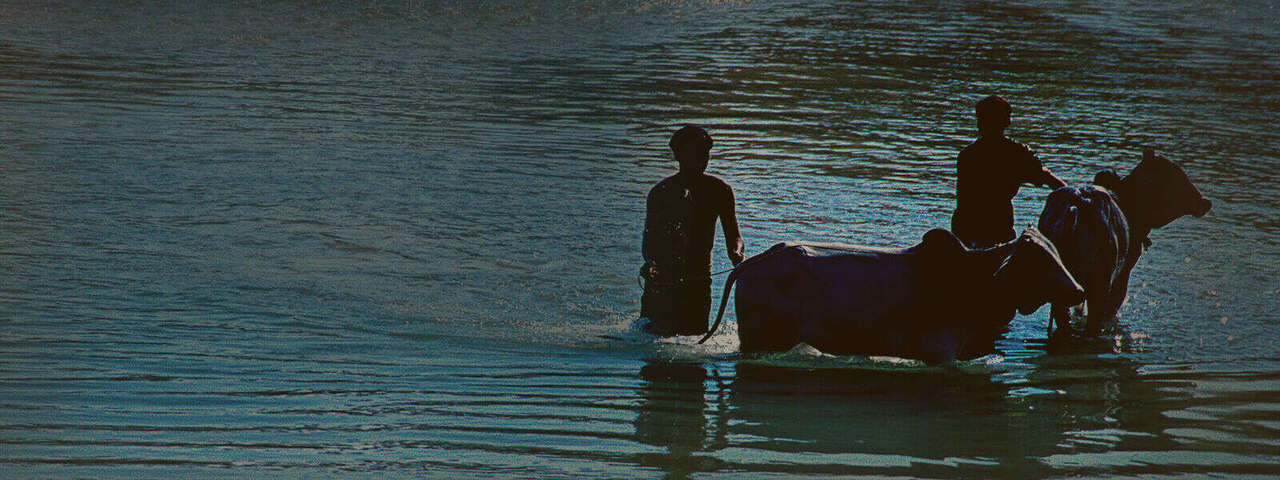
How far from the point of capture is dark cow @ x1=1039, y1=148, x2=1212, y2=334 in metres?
8.59

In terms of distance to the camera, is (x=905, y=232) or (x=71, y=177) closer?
(x=905, y=232)

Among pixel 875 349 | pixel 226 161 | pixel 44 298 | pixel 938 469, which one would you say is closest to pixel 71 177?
pixel 226 161

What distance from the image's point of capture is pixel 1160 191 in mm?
9367

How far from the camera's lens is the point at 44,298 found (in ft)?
29.9

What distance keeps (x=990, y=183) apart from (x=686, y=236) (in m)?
1.99

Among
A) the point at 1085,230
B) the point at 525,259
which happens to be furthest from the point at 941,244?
the point at 525,259

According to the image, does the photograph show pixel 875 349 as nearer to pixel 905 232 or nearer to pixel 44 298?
pixel 905 232

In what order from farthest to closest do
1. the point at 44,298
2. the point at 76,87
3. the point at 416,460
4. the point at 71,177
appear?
1. the point at 76,87
2. the point at 71,177
3. the point at 44,298
4. the point at 416,460

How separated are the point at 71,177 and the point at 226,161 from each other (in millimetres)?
1701

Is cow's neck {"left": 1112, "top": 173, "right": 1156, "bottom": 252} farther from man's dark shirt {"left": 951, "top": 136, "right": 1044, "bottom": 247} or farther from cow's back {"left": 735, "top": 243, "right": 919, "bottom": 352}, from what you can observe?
cow's back {"left": 735, "top": 243, "right": 919, "bottom": 352}

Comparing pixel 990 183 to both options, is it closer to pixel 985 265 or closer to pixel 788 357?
pixel 985 265

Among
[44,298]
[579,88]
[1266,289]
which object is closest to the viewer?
[44,298]

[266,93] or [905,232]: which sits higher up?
[266,93]

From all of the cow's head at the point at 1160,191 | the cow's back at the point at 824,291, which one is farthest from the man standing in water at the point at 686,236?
the cow's head at the point at 1160,191
